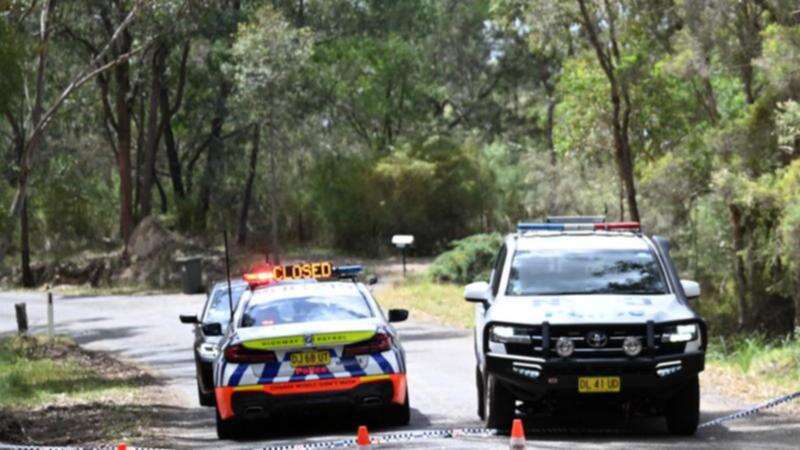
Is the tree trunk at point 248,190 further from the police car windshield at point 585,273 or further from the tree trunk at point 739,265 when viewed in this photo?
the police car windshield at point 585,273

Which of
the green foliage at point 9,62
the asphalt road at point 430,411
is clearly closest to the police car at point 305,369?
the asphalt road at point 430,411

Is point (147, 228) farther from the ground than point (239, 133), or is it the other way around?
point (239, 133)

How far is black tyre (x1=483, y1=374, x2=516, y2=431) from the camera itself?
12773 mm

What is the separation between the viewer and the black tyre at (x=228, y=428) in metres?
13.6

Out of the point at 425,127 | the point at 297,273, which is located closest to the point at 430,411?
the point at 297,273

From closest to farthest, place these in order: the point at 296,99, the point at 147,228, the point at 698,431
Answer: the point at 698,431, the point at 296,99, the point at 147,228

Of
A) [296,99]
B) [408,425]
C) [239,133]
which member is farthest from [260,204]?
[408,425]

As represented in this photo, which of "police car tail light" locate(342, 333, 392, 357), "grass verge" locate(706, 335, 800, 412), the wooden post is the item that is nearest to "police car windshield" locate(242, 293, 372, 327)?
"police car tail light" locate(342, 333, 392, 357)

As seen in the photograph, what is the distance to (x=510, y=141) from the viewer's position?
65.8 meters

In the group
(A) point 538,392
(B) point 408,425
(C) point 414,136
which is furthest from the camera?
(C) point 414,136

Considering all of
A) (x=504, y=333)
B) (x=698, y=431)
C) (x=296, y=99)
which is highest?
(x=296, y=99)

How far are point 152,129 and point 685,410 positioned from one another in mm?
43435

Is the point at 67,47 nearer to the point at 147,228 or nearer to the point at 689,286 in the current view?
the point at 147,228

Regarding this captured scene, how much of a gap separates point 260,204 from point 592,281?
155ft
